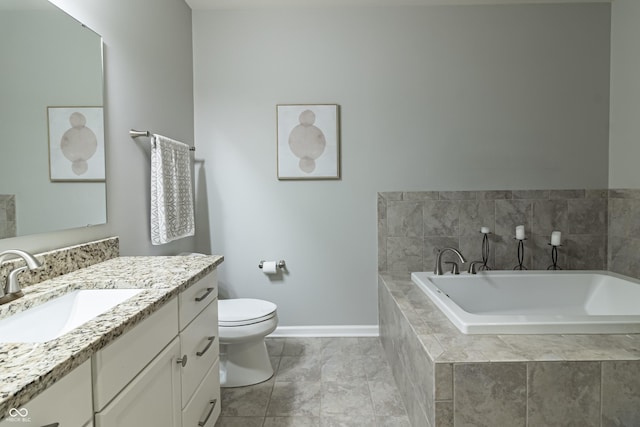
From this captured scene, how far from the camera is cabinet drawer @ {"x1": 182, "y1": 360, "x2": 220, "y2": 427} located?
146 cm

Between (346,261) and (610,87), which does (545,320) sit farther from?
(610,87)

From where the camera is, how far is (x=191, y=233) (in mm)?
2584

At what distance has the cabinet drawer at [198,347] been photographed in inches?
55.6

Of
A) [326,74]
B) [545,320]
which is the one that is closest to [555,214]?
[545,320]

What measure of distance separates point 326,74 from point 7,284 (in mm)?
2406

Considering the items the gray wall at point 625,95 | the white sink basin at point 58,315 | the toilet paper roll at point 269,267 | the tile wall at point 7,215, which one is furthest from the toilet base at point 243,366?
the gray wall at point 625,95

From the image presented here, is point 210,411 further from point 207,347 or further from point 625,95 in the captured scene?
point 625,95

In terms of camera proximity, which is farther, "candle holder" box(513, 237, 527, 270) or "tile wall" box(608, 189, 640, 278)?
"candle holder" box(513, 237, 527, 270)

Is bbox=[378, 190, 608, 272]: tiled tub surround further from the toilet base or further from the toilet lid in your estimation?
the toilet base

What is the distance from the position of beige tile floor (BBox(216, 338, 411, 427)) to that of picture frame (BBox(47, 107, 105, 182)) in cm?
137

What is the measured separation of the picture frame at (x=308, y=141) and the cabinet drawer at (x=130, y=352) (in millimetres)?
1779

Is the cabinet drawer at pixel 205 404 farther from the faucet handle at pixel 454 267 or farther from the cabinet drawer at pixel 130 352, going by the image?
the faucet handle at pixel 454 267

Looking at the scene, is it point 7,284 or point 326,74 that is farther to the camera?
Result: point 326,74

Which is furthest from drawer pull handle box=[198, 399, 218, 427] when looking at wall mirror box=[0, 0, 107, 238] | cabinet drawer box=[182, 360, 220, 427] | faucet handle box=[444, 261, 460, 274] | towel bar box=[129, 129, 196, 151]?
faucet handle box=[444, 261, 460, 274]
